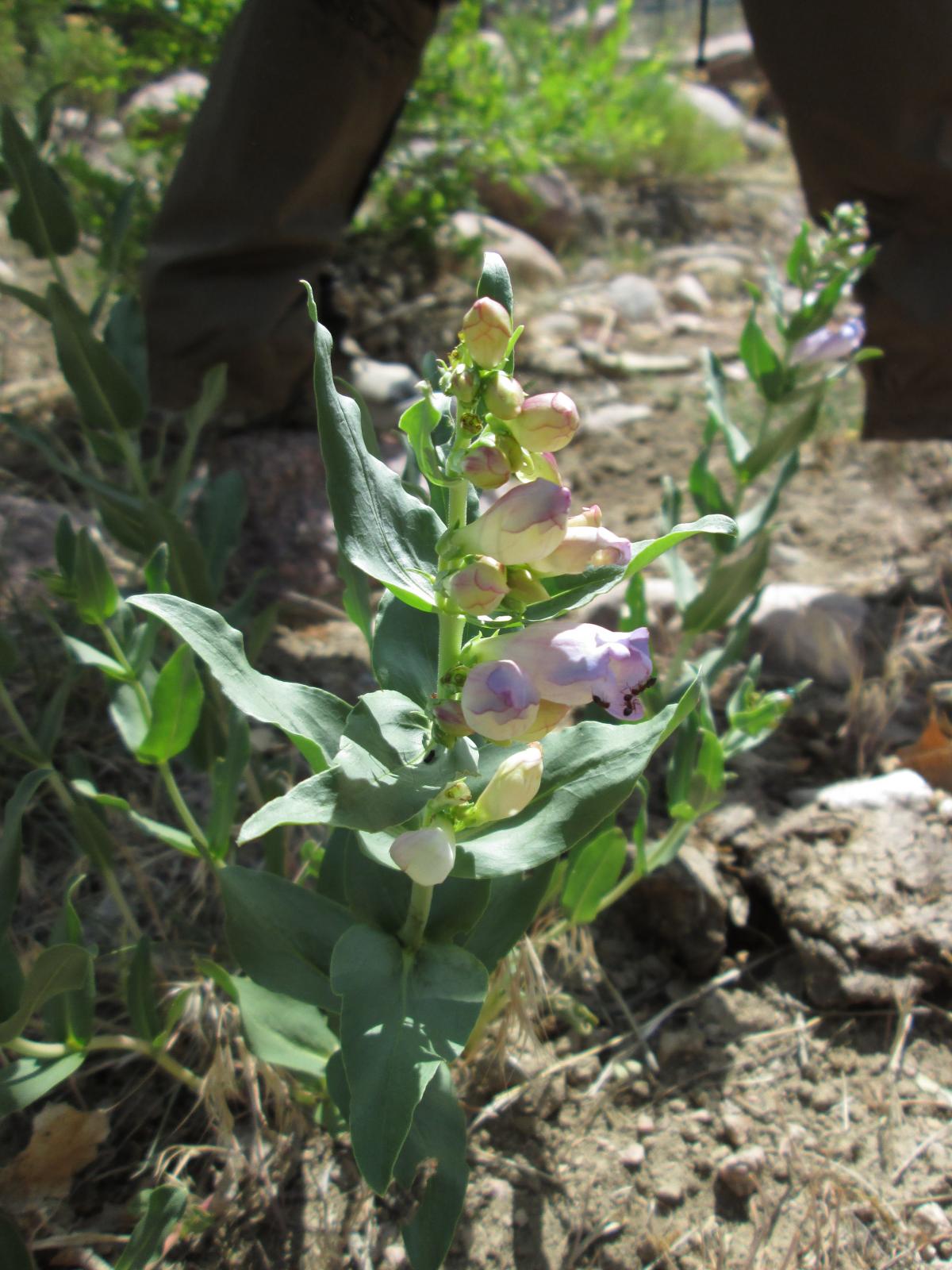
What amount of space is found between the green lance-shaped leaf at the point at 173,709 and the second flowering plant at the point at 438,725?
32 cm

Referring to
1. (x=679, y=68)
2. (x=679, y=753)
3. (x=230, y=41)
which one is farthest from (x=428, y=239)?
(x=679, y=68)

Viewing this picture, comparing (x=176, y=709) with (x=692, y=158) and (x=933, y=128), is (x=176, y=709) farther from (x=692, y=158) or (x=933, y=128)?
(x=692, y=158)

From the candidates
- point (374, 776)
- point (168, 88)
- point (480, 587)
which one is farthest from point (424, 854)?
point (168, 88)

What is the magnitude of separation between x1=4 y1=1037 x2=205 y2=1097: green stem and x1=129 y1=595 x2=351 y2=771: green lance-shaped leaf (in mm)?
687

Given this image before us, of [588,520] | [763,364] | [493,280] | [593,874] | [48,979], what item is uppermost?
[493,280]

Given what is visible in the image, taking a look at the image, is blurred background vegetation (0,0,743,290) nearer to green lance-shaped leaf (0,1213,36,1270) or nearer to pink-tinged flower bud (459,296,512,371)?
pink-tinged flower bud (459,296,512,371)

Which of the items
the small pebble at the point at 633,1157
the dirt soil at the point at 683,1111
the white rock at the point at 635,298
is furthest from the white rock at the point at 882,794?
the white rock at the point at 635,298

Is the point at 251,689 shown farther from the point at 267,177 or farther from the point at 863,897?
the point at 267,177

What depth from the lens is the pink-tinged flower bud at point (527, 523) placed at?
1226 mm

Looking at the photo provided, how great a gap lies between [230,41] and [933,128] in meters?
2.00

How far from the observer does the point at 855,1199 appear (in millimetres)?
1956

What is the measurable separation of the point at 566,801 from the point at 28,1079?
1.00 meters

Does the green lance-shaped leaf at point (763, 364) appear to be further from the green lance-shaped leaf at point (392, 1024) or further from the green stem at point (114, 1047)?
the green stem at point (114, 1047)

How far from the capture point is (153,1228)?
67.2 inches
